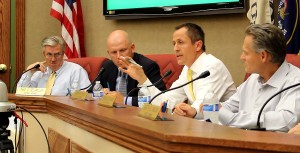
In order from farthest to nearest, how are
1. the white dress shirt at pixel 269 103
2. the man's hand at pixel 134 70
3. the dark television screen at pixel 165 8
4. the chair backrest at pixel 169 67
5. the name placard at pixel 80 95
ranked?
the dark television screen at pixel 165 8 < the chair backrest at pixel 169 67 < the man's hand at pixel 134 70 < the name placard at pixel 80 95 < the white dress shirt at pixel 269 103

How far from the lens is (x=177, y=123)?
156cm

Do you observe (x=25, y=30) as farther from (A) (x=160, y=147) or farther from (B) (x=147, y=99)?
(A) (x=160, y=147)

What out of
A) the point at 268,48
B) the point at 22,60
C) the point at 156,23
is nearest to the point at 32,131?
the point at 268,48

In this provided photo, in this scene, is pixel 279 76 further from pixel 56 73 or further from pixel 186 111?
pixel 56 73

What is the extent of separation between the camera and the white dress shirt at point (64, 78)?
4.33 m

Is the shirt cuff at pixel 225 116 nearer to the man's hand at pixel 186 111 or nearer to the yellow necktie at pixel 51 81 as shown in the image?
the man's hand at pixel 186 111

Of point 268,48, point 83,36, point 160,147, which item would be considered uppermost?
point 83,36

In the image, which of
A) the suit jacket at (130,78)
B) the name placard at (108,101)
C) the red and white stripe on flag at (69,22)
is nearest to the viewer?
the name placard at (108,101)

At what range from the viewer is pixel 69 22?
5.24 m

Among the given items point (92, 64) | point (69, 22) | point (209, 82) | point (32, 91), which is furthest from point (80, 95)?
point (69, 22)

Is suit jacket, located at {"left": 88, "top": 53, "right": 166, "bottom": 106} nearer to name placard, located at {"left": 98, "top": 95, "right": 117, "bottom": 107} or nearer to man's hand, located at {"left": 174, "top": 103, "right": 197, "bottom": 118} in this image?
man's hand, located at {"left": 174, "top": 103, "right": 197, "bottom": 118}

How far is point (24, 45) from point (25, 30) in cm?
18

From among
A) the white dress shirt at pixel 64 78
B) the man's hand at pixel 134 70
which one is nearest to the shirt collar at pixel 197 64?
the man's hand at pixel 134 70

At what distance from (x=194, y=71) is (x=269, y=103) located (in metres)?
1.02
